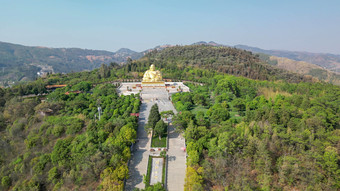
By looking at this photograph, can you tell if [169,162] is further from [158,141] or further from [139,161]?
[158,141]

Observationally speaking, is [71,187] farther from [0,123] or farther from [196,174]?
[0,123]

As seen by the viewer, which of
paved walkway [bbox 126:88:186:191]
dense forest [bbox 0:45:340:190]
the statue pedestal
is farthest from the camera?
the statue pedestal

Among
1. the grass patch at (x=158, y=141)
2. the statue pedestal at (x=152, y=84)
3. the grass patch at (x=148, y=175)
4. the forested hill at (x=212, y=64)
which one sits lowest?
the grass patch at (x=148, y=175)

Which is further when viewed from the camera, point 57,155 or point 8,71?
point 8,71

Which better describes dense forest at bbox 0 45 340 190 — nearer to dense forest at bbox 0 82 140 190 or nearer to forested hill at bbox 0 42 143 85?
dense forest at bbox 0 82 140 190

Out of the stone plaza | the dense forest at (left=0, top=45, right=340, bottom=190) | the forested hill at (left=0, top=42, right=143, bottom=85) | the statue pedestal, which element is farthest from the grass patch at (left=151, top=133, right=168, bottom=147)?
the forested hill at (left=0, top=42, right=143, bottom=85)

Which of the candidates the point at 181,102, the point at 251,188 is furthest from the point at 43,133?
the point at 251,188

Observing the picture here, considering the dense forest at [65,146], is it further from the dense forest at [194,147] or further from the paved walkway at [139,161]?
the paved walkway at [139,161]

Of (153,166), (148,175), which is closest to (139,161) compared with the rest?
(153,166)

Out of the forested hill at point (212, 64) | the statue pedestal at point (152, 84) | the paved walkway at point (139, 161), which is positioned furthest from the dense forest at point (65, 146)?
the forested hill at point (212, 64)
